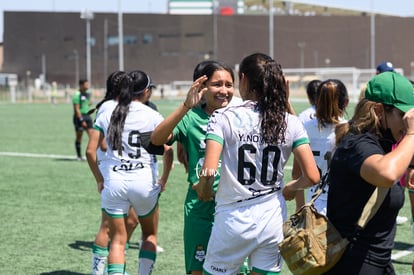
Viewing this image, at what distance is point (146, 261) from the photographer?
21.9 ft

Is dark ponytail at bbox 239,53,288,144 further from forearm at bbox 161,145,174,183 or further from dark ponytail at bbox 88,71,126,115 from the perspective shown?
dark ponytail at bbox 88,71,126,115

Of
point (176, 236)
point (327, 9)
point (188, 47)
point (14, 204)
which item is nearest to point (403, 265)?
point (176, 236)

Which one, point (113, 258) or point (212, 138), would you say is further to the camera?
point (113, 258)

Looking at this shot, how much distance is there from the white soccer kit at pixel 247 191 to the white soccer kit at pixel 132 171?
1972 millimetres

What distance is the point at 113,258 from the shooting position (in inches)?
255

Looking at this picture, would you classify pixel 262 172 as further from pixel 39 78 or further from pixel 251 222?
pixel 39 78

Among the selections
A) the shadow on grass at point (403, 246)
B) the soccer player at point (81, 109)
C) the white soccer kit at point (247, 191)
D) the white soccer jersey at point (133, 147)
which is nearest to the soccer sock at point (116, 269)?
the white soccer jersey at point (133, 147)

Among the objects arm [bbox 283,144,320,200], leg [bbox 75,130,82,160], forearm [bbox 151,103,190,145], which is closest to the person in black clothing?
arm [bbox 283,144,320,200]

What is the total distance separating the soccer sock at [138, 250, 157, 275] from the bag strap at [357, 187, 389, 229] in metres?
3.24

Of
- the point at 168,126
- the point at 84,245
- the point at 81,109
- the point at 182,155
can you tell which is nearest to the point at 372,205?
the point at 168,126

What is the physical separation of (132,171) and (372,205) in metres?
3.20

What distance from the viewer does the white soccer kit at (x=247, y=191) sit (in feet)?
14.8

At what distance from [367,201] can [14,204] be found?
9.15 m

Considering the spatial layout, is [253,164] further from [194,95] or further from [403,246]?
[403,246]
